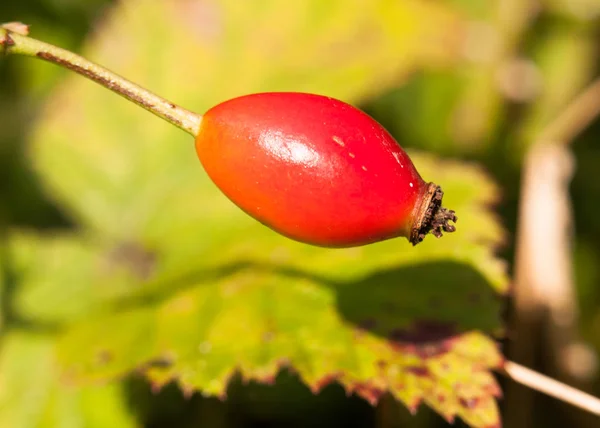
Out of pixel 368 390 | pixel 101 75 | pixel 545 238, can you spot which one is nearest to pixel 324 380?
pixel 368 390

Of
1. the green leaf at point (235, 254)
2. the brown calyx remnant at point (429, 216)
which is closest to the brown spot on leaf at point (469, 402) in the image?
the green leaf at point (235, 254)

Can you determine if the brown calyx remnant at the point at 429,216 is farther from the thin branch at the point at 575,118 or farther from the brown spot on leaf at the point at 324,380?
the thin branch at the point at 575,118

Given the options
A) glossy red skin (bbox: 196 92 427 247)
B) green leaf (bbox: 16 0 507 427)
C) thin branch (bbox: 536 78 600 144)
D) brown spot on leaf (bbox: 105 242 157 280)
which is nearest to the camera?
glossy red skin (bbox: 196 92 427 247)

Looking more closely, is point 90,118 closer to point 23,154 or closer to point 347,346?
point 23,154

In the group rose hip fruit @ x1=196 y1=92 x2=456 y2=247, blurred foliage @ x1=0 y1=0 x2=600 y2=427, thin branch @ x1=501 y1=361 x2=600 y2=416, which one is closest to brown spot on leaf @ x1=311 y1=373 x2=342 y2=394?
blurred foliage @ x1=0 y1=0 x2=600 y2=427

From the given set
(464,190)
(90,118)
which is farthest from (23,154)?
(464,190)

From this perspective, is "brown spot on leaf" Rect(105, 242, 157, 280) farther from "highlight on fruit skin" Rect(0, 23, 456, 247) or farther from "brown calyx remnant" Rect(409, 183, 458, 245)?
"brown calyx remnant" Rect(409, 183, 458, 245)
